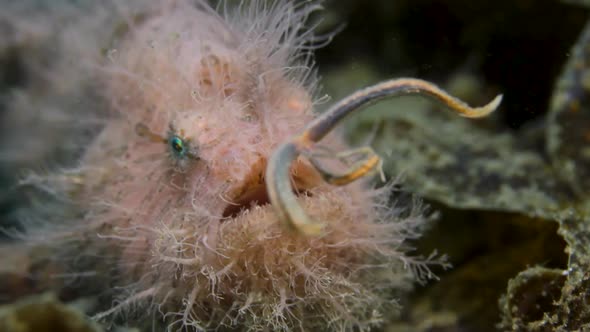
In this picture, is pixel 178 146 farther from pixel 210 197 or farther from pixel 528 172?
pixel 528 172

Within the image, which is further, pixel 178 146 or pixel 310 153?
pixel 178 146

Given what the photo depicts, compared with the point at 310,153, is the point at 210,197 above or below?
below

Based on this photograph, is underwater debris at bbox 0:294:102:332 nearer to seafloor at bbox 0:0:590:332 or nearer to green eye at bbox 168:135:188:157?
seafloor at bbox 0:0:590:332

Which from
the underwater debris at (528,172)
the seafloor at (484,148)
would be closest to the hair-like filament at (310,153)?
the underwater debris at (528,172)

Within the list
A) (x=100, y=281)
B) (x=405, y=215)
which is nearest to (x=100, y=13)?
(x=100, y=281)

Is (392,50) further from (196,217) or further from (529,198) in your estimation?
(196,217)

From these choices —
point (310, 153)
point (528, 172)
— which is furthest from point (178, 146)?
point (528, 172)
